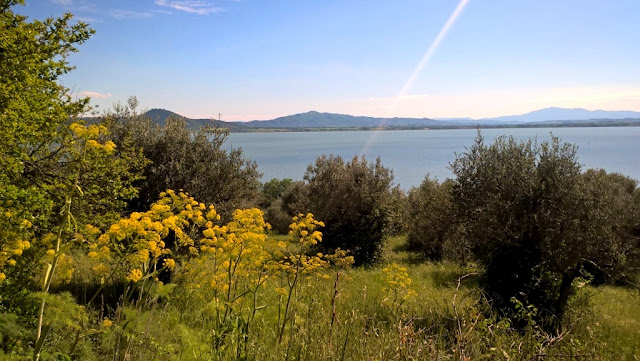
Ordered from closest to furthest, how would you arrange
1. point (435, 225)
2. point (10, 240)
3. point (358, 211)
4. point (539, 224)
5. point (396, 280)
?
point (10, 240) < point (396, 280) < point (539, 224) < point (435, 225) < point (358, 211)

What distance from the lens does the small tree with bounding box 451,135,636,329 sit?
29.3 ft

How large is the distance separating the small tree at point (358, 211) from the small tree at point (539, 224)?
8552 mm

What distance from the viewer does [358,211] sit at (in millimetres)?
20172

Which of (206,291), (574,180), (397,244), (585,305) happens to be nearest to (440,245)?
(397,244)

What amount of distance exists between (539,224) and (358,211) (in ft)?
37.4

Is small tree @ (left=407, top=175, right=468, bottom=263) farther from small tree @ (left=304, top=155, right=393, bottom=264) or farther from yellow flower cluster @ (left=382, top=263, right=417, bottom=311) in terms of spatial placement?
yellow flower cluster @ (left=382, top=263, right=417, bottom=311)

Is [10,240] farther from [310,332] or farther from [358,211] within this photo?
[358,211]

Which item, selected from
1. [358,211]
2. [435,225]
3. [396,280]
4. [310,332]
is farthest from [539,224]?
[358,211]

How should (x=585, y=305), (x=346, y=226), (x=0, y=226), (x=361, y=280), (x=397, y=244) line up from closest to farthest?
(x=0, y=226) < (x=585, y=305) < (x=361, y=280) < (x=346, y=226) < (x=397, y=244)

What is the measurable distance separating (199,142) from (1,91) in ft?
23.1

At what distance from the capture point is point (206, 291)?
24.0 ft

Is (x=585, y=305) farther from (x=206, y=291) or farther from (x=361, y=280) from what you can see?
(x=206, y=291)

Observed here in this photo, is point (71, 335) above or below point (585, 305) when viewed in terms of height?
above

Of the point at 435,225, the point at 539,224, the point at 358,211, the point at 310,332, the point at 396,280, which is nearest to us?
the point at 310,332
